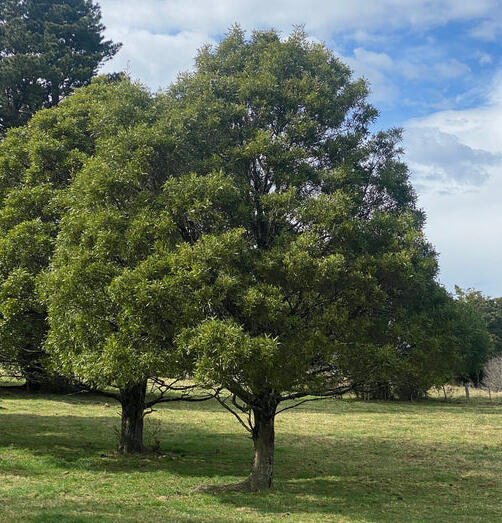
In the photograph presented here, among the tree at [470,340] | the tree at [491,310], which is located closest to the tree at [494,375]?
the tree at [470,340]

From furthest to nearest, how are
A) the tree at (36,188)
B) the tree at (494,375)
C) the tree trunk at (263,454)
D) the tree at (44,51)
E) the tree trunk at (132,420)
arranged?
the tree at (494,375) → the tree at (44,51) → the tree trunk at (132,420) → the tree at (36,188) → the tree trunk at (263,454)

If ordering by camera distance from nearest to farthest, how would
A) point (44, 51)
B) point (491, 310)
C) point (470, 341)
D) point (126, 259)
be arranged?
1. point (126, 259)
2. point (470, 341)
3. point (44, 51)
4. point (491, 310)

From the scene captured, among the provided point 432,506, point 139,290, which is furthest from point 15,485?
point 432,506

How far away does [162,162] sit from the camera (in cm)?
1612

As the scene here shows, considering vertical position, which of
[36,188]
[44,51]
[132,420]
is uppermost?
[44,51]

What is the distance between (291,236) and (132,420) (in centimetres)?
1111

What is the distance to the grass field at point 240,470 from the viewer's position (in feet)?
45.7

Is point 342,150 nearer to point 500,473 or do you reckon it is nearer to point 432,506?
point 432,506

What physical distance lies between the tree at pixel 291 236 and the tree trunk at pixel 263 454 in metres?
0.04

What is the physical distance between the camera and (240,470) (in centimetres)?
1975

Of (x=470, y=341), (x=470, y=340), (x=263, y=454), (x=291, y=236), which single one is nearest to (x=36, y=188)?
(x=291, y=236)

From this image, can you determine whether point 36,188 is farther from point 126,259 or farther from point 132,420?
point 132,420

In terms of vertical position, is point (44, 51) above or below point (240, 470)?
above

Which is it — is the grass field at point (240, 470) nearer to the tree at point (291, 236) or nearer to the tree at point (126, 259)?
the tree at point (291, 236)
